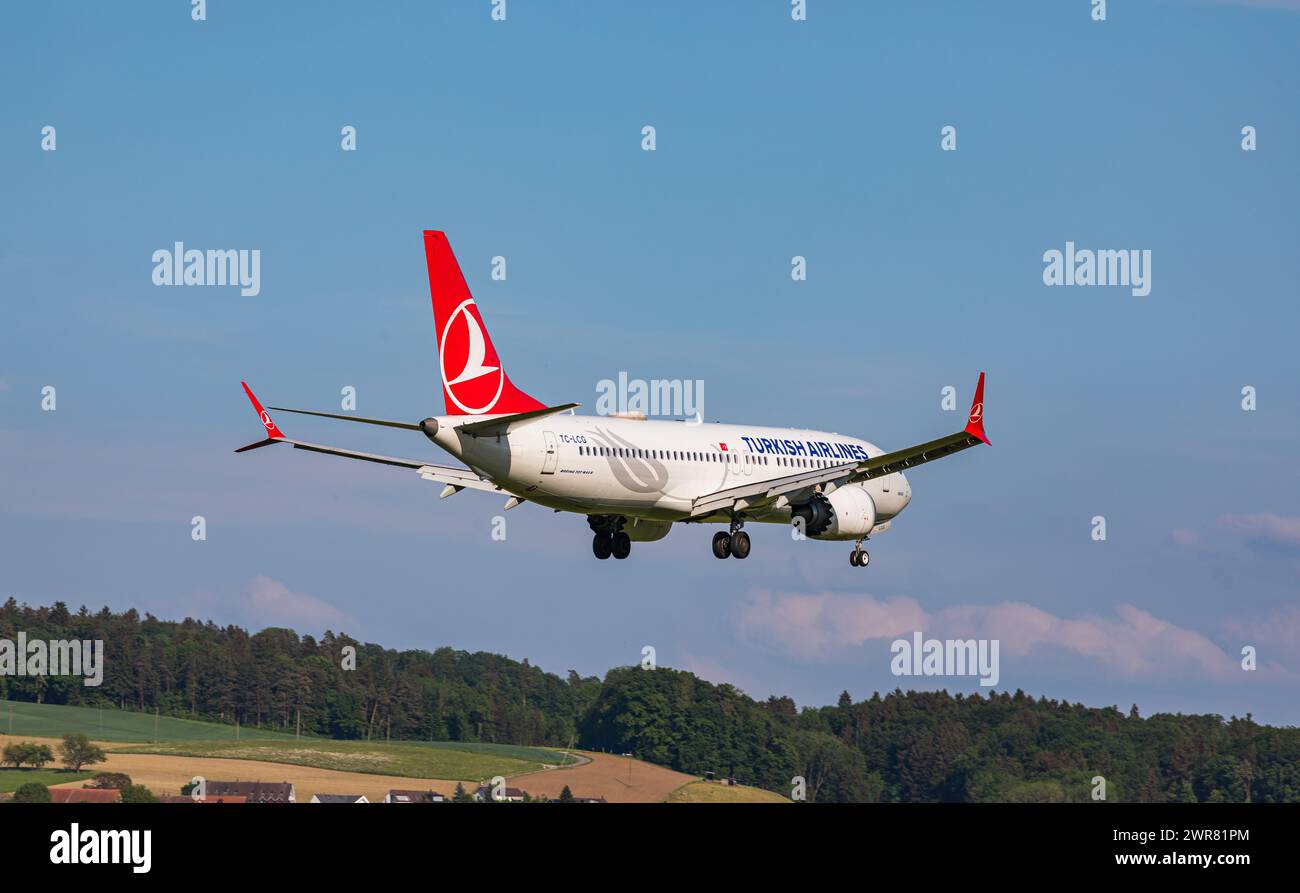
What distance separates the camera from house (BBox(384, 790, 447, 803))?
9900 cm

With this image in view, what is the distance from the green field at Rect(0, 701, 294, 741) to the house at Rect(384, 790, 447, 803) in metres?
13.7

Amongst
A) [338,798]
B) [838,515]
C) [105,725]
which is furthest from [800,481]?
[105,725]

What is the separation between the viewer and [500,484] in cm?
6256

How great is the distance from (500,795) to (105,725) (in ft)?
87.7

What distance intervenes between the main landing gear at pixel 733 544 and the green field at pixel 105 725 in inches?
1816

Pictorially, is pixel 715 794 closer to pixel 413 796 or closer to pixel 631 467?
pixel 413 796

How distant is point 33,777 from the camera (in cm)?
9225

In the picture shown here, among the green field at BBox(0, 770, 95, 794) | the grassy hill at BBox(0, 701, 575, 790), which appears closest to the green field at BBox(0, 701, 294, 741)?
the grassy hill at BBox(0, 701, 575, 790)

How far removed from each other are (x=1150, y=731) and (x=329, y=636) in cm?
5764

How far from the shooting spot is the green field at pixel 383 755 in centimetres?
10412

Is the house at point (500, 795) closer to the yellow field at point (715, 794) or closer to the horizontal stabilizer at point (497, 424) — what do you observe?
the yellow field at point (715, 794)

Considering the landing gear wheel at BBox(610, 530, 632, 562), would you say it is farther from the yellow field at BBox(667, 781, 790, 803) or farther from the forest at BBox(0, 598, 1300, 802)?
the forest at BBox(0, 598, 1300, 802)
